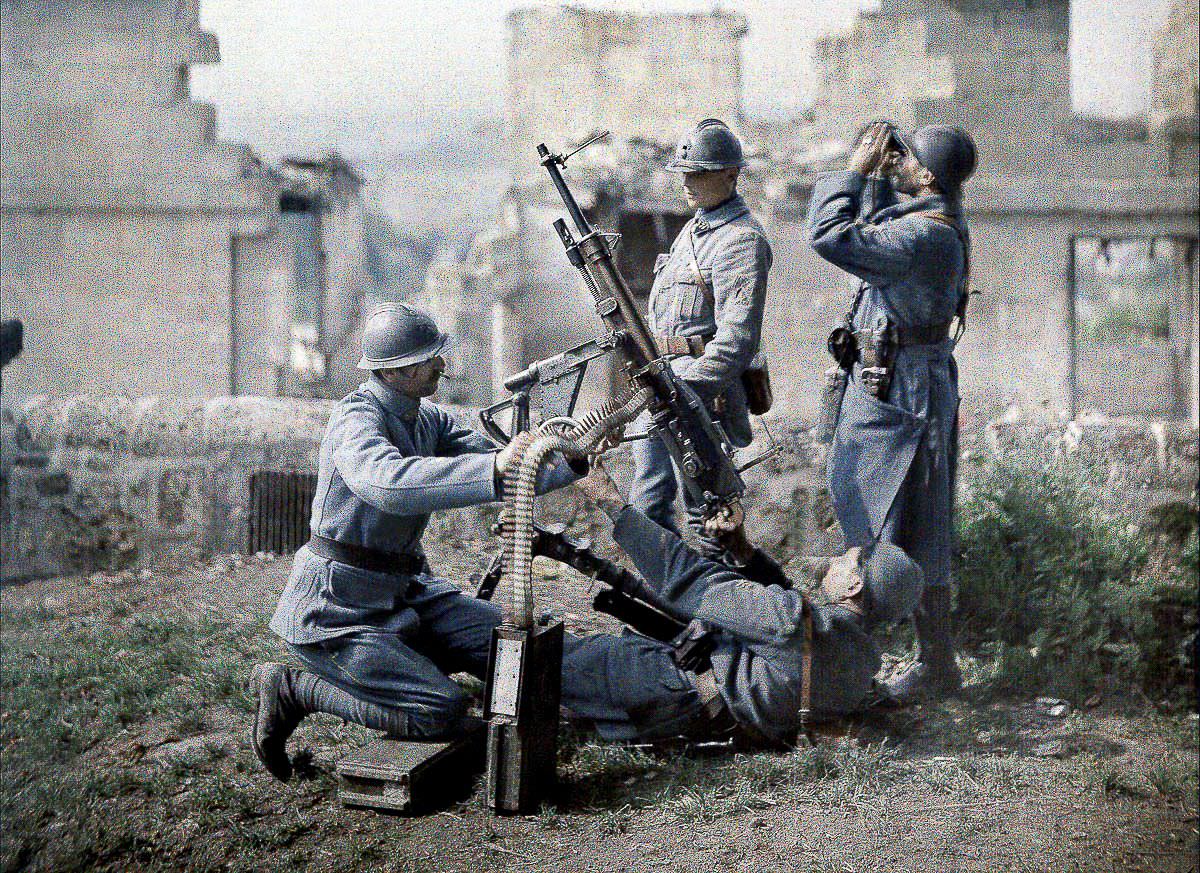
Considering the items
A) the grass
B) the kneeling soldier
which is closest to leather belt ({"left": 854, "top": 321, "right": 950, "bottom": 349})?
the kneeling soldier

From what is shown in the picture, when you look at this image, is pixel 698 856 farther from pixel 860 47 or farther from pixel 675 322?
pixel 860 47

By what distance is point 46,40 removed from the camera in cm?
452

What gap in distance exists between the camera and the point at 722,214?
3908 millimetres

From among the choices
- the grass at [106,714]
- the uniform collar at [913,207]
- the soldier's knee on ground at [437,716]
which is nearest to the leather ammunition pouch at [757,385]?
the uniform collar at [913,207]

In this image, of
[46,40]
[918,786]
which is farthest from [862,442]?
[46,40]

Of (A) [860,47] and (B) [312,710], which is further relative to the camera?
(A) [860,47]

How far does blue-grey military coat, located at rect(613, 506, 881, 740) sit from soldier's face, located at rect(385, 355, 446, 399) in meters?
0.71

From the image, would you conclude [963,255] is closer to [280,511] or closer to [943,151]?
[943,151]

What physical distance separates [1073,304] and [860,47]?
4.90 feet

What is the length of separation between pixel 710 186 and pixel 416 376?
3.68 feet

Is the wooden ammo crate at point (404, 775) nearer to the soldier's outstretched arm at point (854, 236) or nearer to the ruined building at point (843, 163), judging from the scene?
the ruined building at point (843, 163)

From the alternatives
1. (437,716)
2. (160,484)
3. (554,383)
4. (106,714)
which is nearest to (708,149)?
(554,383)

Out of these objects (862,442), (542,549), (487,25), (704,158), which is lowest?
(542,549)

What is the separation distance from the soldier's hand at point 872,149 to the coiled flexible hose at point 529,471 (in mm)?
1186
